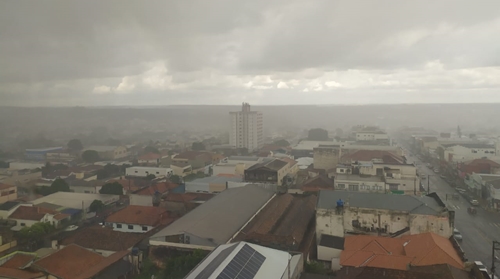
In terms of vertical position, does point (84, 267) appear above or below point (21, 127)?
below

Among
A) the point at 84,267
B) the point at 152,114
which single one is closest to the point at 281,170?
the point at 84,267

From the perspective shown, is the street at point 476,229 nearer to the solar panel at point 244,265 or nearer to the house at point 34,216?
the solar panel at point 244,265

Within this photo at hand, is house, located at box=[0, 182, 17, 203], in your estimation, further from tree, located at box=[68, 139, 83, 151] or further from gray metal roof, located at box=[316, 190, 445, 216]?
tree, located at box=[68, 139, 83, 151]

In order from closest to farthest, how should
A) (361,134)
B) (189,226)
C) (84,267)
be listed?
(84,267)
(189,226)
(361,134)

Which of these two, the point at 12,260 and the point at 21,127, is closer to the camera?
the point at 12,260

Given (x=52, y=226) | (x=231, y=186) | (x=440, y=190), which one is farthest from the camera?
(x=440, y=190)

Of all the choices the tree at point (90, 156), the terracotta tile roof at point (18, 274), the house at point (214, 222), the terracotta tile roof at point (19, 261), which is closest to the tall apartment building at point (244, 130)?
the tree at point (90, 156)

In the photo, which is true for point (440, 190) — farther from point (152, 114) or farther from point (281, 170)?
point (152, 114)

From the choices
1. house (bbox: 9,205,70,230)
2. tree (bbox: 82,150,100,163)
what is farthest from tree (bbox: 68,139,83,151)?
house (bbox: 9,205,70,230)
